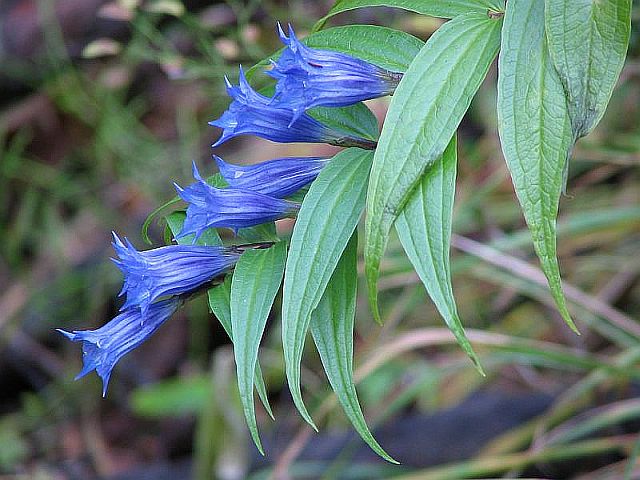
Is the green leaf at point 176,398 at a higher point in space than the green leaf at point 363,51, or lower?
lower

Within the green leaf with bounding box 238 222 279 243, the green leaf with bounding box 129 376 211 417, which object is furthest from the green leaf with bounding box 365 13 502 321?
the green leaf with bounding box 129 376 211 417

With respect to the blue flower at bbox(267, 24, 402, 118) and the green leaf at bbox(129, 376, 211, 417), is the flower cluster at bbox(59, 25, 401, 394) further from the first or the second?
the green leaf at bbox(129, 376, 211, 417)

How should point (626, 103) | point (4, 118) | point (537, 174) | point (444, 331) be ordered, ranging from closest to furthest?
point (537, 174) → point (444, 331) → point (626, 103) → point (4, 118)

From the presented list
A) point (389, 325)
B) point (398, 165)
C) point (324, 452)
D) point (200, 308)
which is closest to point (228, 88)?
point (398, 165)

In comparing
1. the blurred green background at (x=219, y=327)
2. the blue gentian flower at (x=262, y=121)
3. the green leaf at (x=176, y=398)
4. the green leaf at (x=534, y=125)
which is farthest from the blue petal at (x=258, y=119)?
the green leaf at (x=176, y=398)

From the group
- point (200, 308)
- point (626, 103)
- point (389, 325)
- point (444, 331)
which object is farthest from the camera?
point (200, 308)

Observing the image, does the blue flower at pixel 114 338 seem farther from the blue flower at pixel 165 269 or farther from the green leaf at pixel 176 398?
the green leaf at pixel 176 398

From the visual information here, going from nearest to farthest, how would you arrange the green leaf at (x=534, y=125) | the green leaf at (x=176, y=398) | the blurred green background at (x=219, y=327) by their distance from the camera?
the green leaf at (x=534, y=125) → the blurred green background at (x=219, y=327) → the green leaf at (x=176, y=398)

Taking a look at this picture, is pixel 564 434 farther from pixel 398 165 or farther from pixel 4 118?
pixel 4 118
